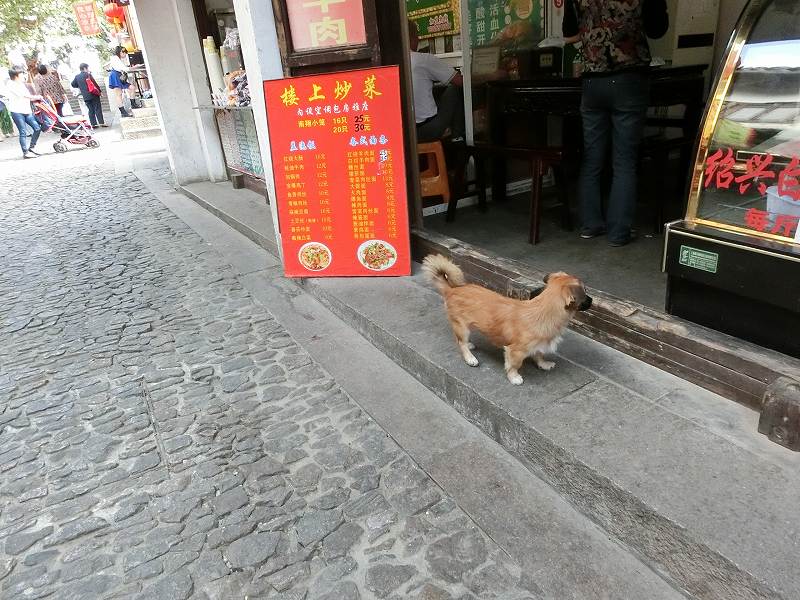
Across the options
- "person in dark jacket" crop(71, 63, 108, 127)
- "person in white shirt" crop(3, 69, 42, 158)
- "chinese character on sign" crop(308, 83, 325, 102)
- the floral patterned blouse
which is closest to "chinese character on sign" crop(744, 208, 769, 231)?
the floral patterned blouse

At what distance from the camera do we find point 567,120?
640cm

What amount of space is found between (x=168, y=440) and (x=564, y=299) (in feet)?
7.80

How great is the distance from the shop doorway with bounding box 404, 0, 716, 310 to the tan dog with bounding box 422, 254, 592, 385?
50.6 inches

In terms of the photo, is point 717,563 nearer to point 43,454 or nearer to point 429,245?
point 429,245

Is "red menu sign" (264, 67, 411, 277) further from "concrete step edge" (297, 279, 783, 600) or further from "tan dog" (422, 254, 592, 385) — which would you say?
"concrete step edge" (297, 279, 783, 600)

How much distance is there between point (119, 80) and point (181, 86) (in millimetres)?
16138

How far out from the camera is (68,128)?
18.0 metres

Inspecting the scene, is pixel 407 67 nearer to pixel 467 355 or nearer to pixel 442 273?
pixel 442 273

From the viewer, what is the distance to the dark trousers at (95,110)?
71.3 ft

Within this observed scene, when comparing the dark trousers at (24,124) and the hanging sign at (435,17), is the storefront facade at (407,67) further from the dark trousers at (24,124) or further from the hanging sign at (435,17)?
the dark trousers at (24,124)

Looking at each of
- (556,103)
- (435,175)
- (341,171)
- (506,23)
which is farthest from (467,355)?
(506,23)

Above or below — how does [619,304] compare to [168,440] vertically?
above

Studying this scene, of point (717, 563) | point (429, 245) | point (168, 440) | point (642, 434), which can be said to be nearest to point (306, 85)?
point (429, 245)

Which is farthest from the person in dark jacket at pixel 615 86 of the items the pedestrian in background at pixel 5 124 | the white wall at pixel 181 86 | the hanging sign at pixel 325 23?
the pedestrian in background at pixel 5 124
